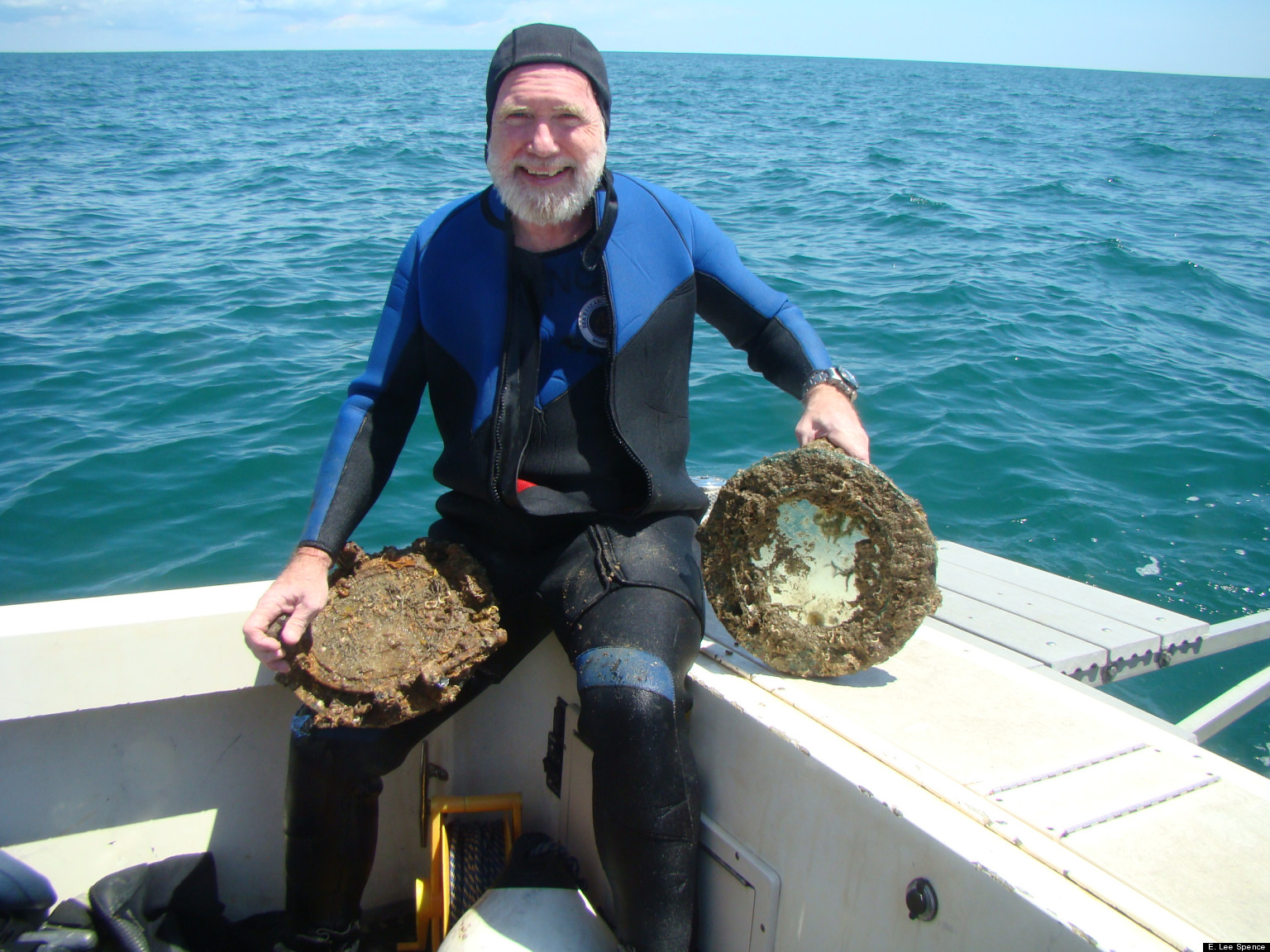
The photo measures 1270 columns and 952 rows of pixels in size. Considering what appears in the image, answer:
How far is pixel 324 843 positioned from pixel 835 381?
1.41m

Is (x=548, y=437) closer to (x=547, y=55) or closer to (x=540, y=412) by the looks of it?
(x=540, y=412)

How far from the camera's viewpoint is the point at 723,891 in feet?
5.67

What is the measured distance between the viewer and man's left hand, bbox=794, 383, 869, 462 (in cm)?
185

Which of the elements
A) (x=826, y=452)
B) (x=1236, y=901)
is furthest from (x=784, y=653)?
(x=1236, y=901)

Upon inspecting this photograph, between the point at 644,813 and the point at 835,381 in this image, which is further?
the point at 835,381

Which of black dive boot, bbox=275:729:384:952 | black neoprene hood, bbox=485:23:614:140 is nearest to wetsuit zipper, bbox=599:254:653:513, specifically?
black neoprene hood, bbox=485:23:614:140

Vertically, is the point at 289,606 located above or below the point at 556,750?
above

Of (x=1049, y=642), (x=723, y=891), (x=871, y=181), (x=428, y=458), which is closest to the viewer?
(x=723, y=891)

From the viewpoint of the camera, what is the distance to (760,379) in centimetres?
695

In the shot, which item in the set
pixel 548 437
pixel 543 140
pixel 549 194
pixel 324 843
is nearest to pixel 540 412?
pixel 548 437

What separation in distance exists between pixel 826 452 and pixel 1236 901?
94 cm

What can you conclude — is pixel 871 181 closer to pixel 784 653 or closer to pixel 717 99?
pixel 784 653

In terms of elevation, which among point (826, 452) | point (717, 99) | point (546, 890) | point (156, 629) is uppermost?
point (717, 99)

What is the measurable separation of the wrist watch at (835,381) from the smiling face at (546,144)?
24.8 inches
